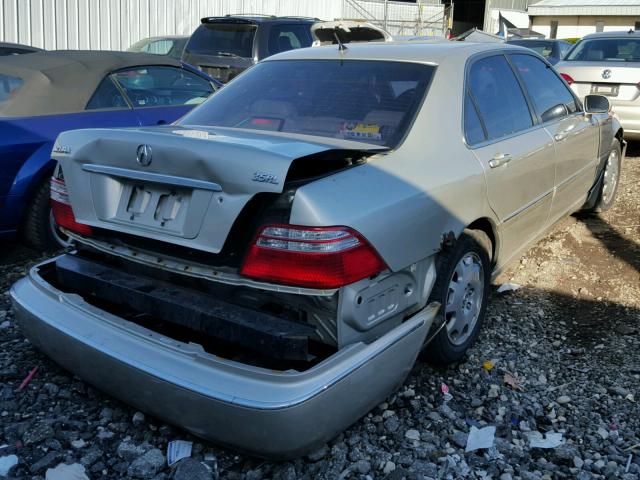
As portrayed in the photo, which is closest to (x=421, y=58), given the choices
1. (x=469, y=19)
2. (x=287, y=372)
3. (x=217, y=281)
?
(x=217, y=281)

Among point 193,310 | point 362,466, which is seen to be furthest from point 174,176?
point 362,466

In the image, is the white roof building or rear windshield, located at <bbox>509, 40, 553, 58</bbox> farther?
the white roof building

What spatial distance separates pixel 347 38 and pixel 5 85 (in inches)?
104

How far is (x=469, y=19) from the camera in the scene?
43531 mm

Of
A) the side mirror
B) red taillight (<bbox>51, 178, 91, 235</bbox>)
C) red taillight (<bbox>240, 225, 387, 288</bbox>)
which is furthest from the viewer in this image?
the side mirror

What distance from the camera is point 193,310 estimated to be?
8.50 feet

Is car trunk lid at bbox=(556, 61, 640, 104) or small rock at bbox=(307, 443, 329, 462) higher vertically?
car trunk lid at bbox=(556, 61, 640, 104)

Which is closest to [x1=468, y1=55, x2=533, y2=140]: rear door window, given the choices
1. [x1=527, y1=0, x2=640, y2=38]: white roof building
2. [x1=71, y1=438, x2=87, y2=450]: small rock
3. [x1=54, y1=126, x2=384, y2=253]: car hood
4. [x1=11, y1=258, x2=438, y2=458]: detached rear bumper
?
[x1=54, y1=126, x2=384, y2=253]: car hood

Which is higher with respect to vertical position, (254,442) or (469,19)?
(469,19)

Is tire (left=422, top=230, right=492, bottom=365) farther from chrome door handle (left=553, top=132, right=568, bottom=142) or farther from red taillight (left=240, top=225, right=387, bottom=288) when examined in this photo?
chrome door handle (left=553, top=132, right=568, bottom=142)

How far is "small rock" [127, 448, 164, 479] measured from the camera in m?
2.67

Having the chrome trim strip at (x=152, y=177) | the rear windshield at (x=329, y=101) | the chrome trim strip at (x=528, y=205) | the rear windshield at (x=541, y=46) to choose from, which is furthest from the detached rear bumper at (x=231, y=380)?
the rear windshield at (x=541, y=46)

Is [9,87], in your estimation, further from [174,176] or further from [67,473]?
[67,473]

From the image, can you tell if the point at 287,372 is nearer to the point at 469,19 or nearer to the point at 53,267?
the point at 53,267
